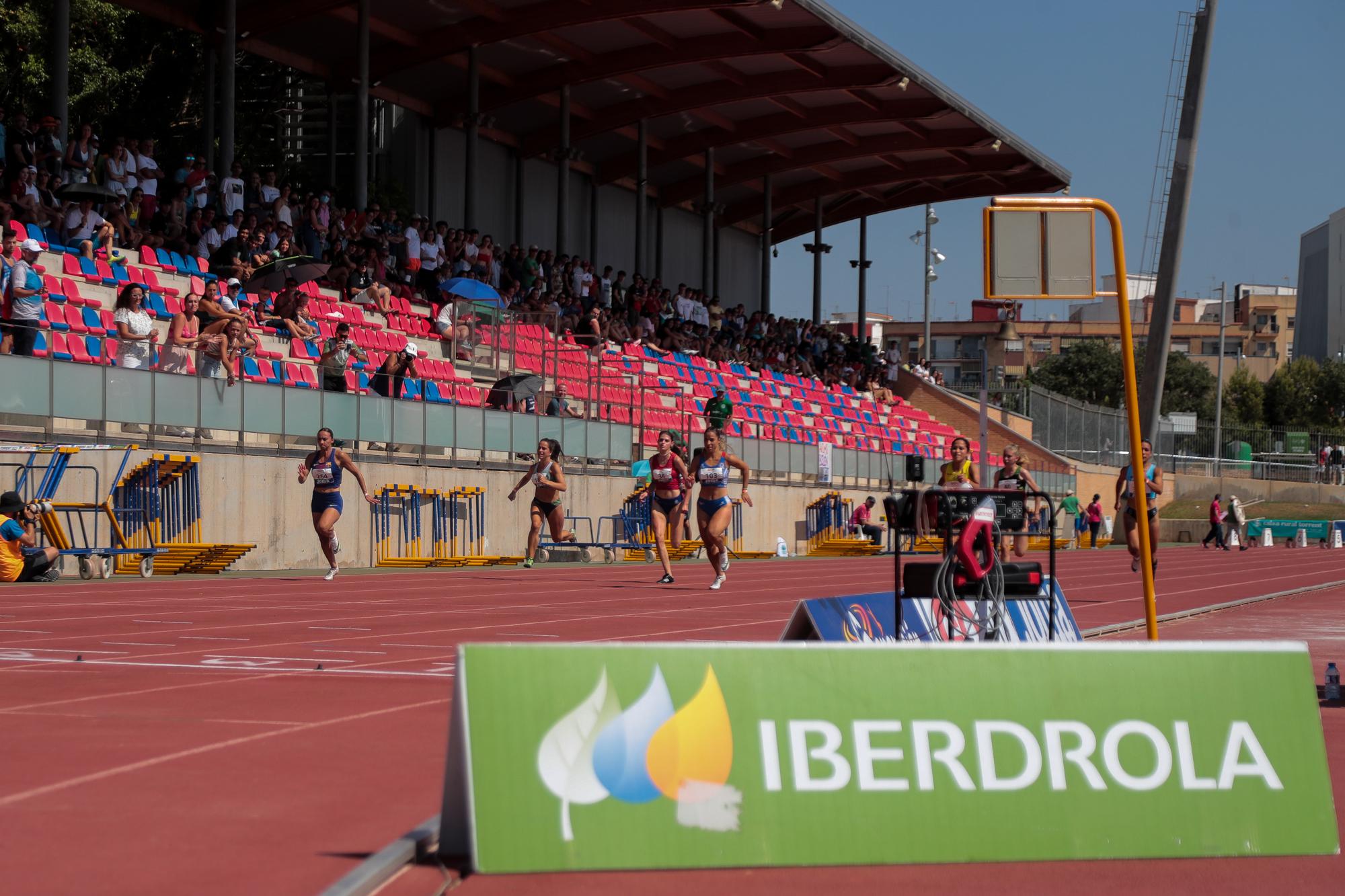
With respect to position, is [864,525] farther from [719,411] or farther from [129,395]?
[129,395]

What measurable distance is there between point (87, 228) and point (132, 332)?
4.09m

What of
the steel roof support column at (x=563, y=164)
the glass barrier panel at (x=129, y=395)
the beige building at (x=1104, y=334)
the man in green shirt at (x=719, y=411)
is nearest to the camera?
the glass barrier panel at (x=129, y=395)

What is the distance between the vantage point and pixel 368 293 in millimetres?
29188

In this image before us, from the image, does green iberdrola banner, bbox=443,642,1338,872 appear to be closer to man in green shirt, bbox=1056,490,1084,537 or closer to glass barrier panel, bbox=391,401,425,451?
glass barrier panel, bbox=391,401,425,451

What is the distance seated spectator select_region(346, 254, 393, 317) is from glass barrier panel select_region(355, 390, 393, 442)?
4640mm

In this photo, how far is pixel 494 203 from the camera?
48.5 meters

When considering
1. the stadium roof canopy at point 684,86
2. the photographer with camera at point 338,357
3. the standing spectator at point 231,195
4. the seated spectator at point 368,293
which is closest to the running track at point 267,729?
the photographer with camera at point 338,357

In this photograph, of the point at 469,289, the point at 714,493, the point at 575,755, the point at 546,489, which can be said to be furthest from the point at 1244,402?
the point at 575,755

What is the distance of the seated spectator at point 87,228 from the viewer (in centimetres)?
2362

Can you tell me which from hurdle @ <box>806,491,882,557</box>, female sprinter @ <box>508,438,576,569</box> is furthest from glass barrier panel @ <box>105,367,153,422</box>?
hurdle @ <box>806,491,882,557</box>

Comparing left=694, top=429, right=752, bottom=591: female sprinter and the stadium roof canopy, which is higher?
the stadium roof canopy

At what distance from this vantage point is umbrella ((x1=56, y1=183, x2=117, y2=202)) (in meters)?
24.0

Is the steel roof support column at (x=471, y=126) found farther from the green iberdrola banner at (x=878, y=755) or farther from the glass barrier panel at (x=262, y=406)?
the green iberdrola banner at (x=878, y=755)

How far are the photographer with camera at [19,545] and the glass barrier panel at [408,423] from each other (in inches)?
288
